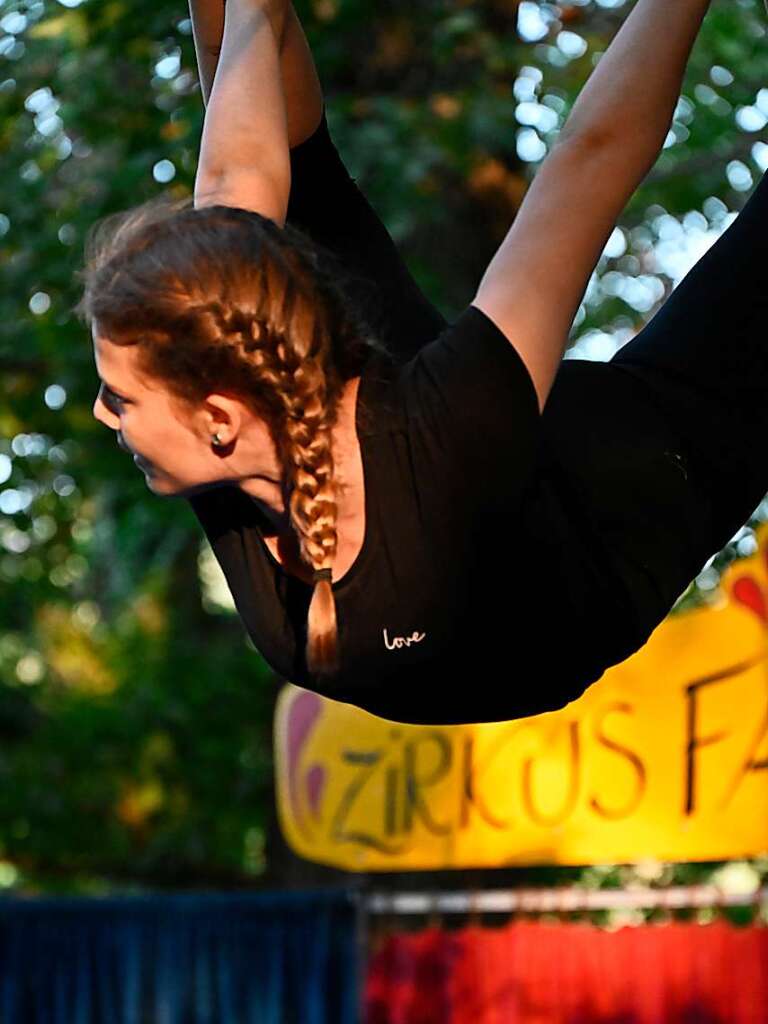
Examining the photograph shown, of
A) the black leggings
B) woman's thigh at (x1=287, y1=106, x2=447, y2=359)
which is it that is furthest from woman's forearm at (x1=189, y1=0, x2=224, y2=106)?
the black leggings

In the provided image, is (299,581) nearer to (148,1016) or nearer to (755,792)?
(755,792)

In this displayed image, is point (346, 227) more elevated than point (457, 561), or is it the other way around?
point (346, 227)

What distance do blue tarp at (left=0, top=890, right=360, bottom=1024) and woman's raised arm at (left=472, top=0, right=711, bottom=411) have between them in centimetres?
421

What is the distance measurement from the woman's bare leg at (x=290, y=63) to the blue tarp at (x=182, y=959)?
13.1ft

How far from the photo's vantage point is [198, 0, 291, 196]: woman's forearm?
168cm

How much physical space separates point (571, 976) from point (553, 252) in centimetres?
364

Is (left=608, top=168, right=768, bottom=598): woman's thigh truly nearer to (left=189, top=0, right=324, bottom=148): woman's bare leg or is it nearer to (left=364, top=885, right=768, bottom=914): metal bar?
(left=189, top=0, right=324, bottom=148): woman's bare leg

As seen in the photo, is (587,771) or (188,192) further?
(587,771)

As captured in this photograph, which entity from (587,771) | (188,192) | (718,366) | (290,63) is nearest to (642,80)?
(718,366)

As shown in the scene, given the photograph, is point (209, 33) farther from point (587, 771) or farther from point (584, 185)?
point (587, 771)

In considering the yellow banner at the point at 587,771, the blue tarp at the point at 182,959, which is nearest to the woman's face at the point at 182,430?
the yellow banner at the point at 587,771

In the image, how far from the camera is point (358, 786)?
5.22 metres

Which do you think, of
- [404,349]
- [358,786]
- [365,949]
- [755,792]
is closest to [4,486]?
[358,786]

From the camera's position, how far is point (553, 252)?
5.03 feet
